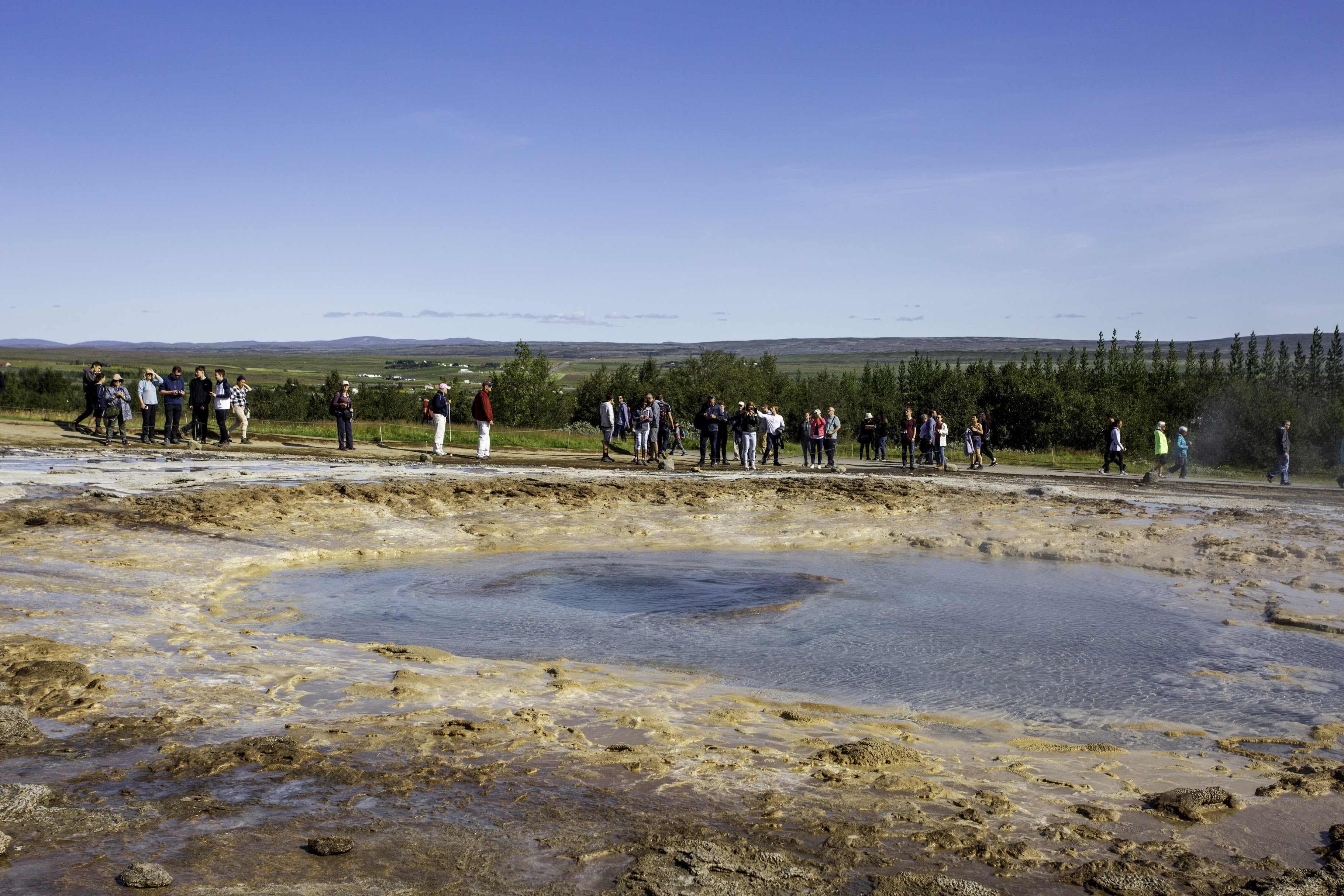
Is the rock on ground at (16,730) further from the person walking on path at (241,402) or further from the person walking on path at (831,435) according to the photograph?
the person walking on path at (831,435)

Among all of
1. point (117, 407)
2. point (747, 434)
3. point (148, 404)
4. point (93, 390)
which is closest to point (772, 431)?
point (747, 434)

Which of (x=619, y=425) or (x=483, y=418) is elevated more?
(x=483, y=418)

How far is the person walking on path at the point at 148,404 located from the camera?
950 inches

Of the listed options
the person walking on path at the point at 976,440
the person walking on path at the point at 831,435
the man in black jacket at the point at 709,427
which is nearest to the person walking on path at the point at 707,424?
the man in black jacket at the point at 709,427

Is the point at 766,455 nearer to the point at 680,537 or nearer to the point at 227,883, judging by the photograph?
the point at 680,537

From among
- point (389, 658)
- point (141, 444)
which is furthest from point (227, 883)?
point (141, 444)

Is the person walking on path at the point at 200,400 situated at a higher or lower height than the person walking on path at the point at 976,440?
higher

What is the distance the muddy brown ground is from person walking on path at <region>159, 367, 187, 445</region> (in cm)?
1439

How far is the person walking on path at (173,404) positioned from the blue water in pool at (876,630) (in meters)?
13.4

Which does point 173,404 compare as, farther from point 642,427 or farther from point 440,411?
point 642,427

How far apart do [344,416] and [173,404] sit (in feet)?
12.1

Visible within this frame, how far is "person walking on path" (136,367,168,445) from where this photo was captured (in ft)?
79.2

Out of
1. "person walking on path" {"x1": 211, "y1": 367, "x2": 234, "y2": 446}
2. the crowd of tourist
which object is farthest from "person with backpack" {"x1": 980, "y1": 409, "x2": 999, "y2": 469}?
"person walking on path" {"x1": 211, "y1": 367, "x2": 234, "y2": 446}

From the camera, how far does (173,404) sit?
2366cm
